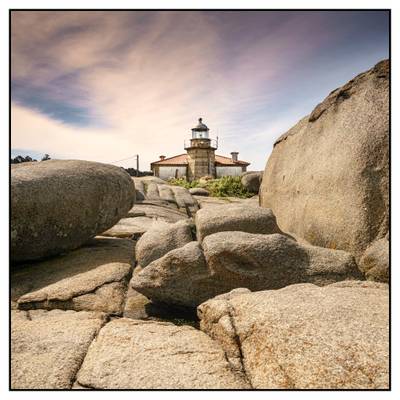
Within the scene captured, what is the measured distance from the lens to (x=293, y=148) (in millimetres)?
6754

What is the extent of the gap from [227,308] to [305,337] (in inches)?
37.3

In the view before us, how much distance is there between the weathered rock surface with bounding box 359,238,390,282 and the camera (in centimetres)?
402

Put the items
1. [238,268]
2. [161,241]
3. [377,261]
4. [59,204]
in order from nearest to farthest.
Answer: [377,261] < [238,268] < [161,241] < [59,204]

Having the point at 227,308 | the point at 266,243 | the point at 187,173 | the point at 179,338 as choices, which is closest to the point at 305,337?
the point at 227,308

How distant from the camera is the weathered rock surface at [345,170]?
4320mm

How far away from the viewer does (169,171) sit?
39.8m

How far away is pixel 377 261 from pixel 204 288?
7.07ft

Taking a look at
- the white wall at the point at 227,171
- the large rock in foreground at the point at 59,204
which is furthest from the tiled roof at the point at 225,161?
the large rock in foreground at the point at 59,204

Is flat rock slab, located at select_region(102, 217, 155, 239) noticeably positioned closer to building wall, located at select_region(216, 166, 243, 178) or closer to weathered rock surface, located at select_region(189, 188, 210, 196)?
weathered rock surface, located at select_region(189, 188, 210, 196)

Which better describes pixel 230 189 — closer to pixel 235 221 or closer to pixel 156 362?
pixel 235 221

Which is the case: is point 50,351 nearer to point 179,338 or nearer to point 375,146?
point 179,338

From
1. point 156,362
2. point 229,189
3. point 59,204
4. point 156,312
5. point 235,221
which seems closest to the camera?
point 156,362

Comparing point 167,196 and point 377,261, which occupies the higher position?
point 167,196

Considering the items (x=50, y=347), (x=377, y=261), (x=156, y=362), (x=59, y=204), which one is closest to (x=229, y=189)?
(x=59, y=204)
